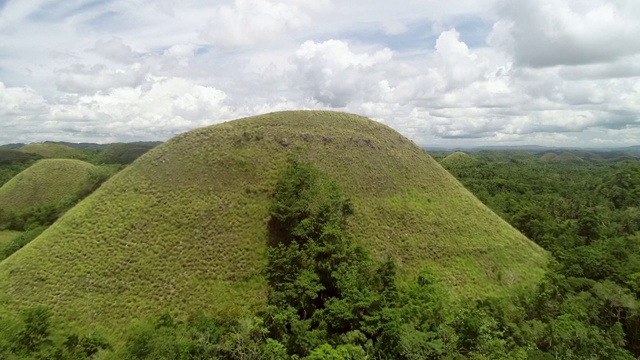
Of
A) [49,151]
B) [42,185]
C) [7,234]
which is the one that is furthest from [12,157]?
[7,234]

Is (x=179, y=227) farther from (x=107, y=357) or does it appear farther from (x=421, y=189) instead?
(x=421, y=189)

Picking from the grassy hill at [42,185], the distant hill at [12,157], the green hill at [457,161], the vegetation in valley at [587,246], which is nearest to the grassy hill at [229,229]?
the vegetation in valley at [587,246]

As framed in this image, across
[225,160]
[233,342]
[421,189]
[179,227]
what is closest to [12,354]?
[233,342]

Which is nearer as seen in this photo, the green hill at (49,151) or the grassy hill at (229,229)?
the grassy hill at (229,229)

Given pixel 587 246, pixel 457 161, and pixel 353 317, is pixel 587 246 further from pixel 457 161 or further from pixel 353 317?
pixel 457 161

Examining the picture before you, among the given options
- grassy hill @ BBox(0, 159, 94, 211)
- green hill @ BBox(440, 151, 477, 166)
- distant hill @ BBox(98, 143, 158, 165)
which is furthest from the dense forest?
distant hill @ BBox(98, 143, 158, 165)

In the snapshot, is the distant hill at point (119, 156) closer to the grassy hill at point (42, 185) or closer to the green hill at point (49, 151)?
the green hill at point (49, 151)

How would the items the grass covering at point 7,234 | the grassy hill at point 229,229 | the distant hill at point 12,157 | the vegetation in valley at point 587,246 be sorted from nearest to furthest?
the vegetation in valley at point 587,246
the grassy hill at point 229,229
the grass covering at point 7,234
the distant hill at point 12,157
